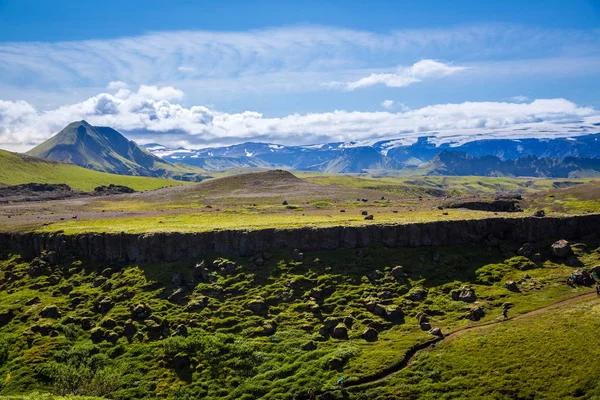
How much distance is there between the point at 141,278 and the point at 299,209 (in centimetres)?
8009

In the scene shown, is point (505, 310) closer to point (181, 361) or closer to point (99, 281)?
point (181, 361)

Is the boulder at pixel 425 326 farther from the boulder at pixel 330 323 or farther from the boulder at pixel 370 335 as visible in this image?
the boulder at pixel 330 323

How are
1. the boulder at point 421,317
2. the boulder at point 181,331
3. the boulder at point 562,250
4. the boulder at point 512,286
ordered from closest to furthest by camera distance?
1. the boulder at point 421,317
2. the boulder at point 181,331
3. the boulder at point 512,286
4. the boulder at point 562,250

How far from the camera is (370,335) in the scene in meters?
74.1

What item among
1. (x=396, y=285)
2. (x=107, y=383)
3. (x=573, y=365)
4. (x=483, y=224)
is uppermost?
(x=483, y=224)

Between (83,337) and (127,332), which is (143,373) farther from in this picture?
(83,337)

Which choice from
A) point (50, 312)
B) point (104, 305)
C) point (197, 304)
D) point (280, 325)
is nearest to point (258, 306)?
point (280, 325)

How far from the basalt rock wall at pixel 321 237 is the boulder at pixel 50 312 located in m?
18.4

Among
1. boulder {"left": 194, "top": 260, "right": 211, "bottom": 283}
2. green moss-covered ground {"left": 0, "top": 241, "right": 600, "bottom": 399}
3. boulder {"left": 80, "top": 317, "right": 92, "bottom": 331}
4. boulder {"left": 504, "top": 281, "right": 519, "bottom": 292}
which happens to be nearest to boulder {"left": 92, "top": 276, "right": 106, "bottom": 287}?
green moss-covered ground {"left": 0, "top": 241, "right": 600, "bottom": 399}

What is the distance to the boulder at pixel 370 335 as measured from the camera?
7362cm

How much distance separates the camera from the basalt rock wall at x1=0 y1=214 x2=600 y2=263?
9594 centimetres

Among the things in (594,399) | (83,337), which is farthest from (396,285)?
(83,337)

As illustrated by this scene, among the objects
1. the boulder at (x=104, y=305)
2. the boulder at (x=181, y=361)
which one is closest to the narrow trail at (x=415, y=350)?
the boulder at (x=181, y=361)

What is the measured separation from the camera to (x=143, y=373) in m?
72.8
